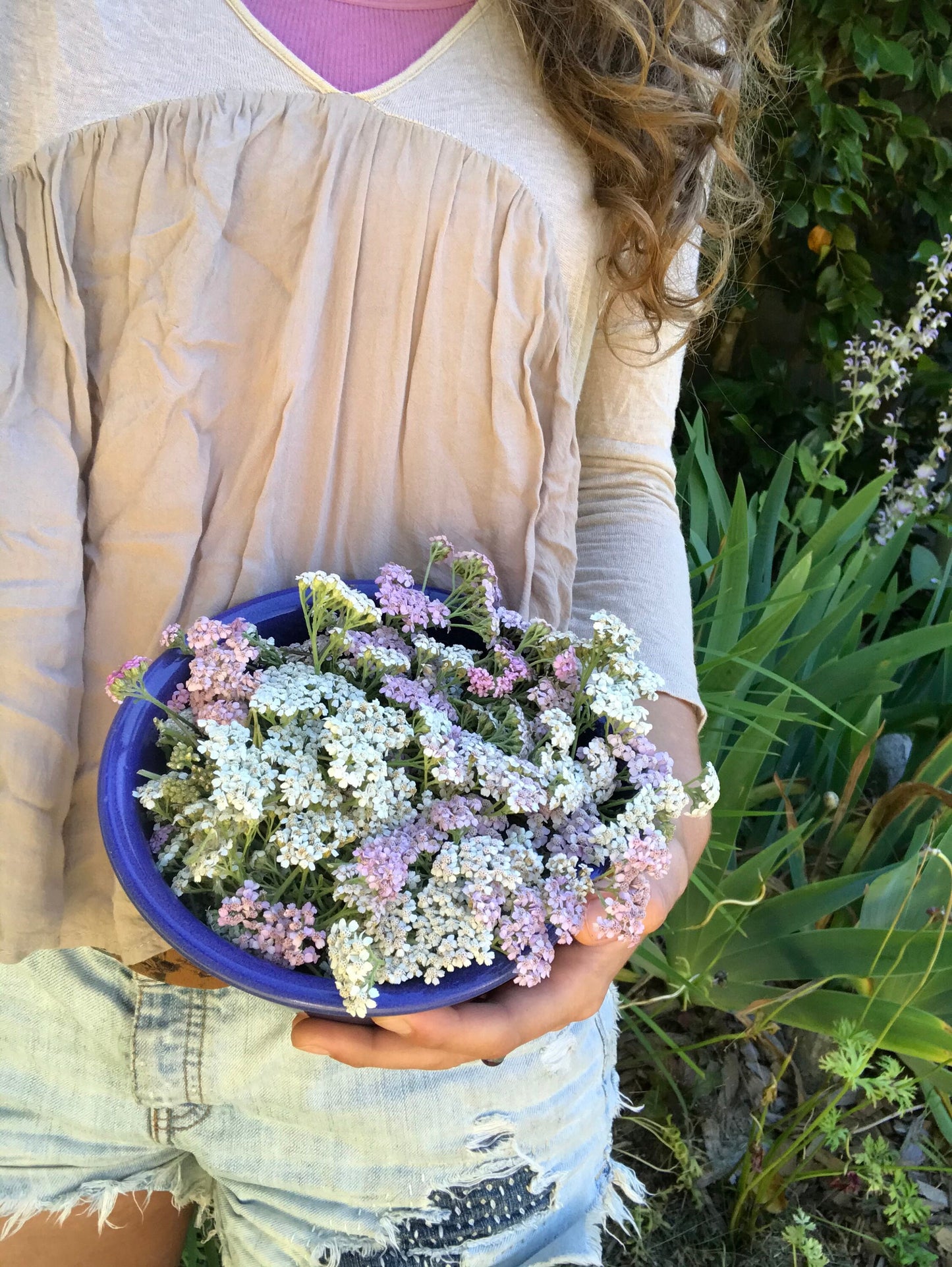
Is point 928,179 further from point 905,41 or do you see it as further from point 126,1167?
point 126,1167

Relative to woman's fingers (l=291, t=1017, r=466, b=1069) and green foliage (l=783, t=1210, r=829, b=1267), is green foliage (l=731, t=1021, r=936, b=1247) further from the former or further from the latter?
woman's fingers (l=291, t=1017, r=466, b=1069)

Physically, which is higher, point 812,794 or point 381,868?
point 381,868

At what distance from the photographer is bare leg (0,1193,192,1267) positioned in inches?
33.5

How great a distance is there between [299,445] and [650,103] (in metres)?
0.40

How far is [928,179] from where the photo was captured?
220 cm

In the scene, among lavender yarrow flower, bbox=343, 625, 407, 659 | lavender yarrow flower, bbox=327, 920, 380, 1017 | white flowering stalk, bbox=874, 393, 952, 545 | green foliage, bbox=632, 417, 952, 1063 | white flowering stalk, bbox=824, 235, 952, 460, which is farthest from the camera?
white flowering stalk, bbox=874, 393, 952, 545

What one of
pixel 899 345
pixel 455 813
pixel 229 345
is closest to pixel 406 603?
pixel 455 813

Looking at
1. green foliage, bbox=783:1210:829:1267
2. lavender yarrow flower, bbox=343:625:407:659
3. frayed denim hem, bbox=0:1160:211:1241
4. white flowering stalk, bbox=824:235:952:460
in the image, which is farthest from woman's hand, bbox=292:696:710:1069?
white flowering stalk, bbox=824:235:952:460

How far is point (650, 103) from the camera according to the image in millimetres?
761

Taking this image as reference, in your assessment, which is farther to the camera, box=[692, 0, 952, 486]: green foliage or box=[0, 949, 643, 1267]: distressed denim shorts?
box=[692, 0, 952, 486]: green foliage

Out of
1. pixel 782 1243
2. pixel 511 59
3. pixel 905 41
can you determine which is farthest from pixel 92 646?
pixel 905 41

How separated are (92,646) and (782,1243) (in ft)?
4.34

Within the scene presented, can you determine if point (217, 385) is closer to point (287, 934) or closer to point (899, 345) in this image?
point (287, 934)

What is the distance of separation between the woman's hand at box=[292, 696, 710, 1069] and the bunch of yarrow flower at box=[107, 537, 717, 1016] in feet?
0.16
